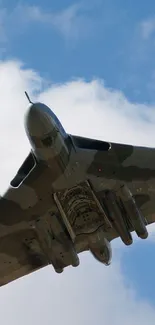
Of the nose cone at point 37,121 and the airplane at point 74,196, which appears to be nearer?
the nose cone at point 37,121

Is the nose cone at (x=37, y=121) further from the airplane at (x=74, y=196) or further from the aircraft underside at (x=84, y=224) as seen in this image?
the aircraft underside at (x=84, y=224)

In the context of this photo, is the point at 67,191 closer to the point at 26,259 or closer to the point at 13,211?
the point at 13,211

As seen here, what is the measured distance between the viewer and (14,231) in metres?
32.0

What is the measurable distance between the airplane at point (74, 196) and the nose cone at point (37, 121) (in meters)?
0.06

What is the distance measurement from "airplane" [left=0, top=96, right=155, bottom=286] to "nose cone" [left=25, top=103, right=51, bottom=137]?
6 centimetres

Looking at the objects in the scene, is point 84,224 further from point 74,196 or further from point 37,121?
point 37,121

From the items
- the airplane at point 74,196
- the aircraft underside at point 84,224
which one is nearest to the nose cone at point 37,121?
the airplane at point 74,196

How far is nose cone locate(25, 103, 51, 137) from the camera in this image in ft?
89.1

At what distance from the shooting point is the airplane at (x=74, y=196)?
29312 millimetres

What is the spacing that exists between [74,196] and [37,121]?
445cm

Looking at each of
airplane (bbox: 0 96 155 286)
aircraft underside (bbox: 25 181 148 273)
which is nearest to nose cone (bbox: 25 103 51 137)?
airplane (bbox: 0 96 155 286)

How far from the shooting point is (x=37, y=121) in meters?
27.3

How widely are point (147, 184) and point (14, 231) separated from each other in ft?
21.3

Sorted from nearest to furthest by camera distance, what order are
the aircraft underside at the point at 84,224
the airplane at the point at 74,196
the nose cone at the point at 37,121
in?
1. the nose cone at the point at 37,121
2. the airplane at the point at 74,196
3. the aircraft underside at the point at 84,224
